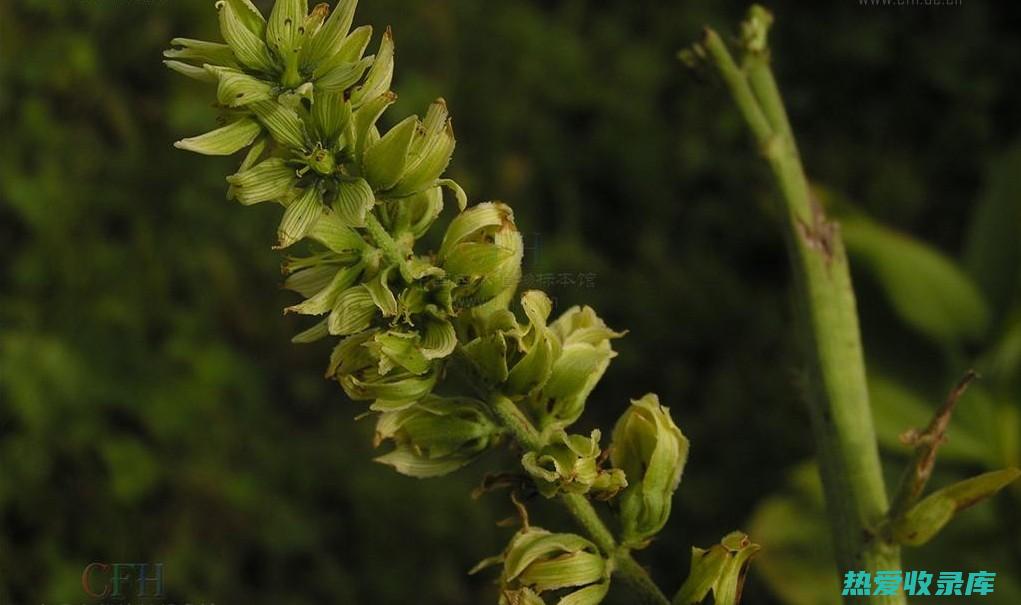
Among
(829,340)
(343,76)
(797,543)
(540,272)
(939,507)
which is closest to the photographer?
(343,76)

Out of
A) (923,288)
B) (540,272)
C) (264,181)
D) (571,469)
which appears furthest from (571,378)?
(923,288)

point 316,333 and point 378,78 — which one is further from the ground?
point 378,78

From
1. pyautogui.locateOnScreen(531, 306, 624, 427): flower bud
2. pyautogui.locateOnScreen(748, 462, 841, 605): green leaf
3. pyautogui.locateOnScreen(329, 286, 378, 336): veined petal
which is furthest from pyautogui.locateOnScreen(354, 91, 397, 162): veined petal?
pyautogui.locateOnScreen(748, 462, 841, 605): green leaf

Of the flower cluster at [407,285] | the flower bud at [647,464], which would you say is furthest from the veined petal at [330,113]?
the flower bud at [647,464]

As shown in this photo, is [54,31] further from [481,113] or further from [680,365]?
[680,365]

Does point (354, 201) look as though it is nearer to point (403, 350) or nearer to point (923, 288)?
point (403, 350)

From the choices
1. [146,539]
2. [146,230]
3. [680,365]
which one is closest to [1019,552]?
[680,365]
